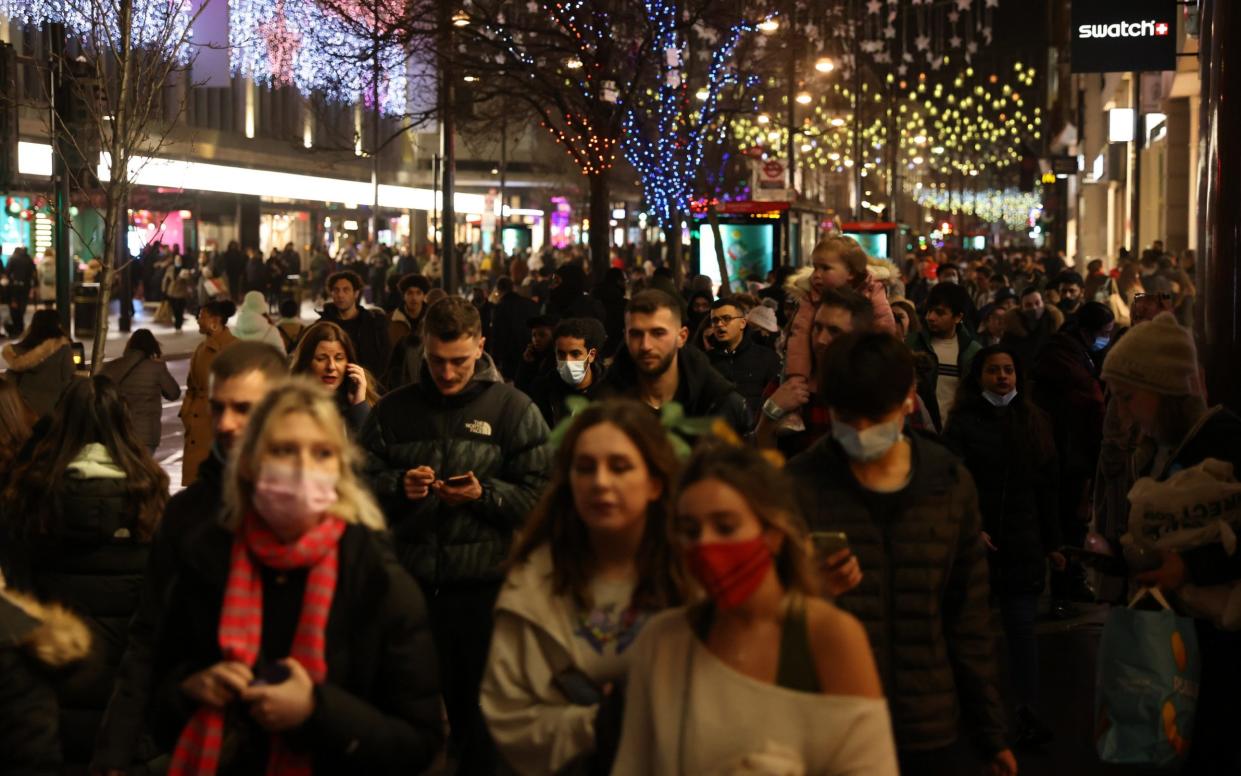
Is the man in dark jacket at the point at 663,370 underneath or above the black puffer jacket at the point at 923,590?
above

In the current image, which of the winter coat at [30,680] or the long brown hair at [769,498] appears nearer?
the long brown hair at [769,498]

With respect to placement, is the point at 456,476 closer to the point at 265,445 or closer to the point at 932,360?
the point at 265,445

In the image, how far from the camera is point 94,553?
6.34m

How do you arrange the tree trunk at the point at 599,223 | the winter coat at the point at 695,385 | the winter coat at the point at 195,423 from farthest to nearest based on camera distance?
1. the tree trunk at the point at 599,223
2. the winter coat at the point at 195,423
3. the winter coat at the point at 695,385

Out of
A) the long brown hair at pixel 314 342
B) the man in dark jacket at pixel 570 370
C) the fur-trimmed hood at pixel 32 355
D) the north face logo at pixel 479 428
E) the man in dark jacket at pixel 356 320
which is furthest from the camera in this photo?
the man in dark jacket at pixel 356 320

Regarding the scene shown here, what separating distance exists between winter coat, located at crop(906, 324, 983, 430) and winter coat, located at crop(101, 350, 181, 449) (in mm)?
4953

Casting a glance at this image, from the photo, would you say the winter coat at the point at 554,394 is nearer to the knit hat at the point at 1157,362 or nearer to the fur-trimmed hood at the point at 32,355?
the knit hat at the point at 1157,362

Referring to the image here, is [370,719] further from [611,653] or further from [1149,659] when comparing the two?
[1149,659]

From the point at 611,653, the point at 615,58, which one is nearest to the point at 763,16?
the point at 615,58

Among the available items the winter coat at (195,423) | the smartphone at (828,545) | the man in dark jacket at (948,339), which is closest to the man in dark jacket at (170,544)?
the smartphone at (828,545)

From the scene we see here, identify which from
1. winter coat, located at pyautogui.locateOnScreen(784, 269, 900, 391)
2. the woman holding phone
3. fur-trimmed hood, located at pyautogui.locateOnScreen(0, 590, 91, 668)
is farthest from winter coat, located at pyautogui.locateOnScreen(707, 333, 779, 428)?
fur-trimmed hood, located at pyautogui.locateOnScreen(0, 590, 91, 668)

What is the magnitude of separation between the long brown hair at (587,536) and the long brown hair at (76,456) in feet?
8.02

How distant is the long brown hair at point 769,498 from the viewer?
139 inches

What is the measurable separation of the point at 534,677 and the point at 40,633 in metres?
1.16
